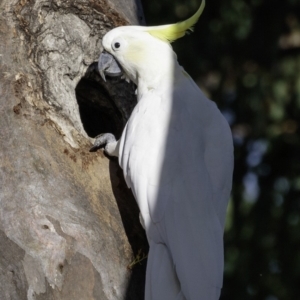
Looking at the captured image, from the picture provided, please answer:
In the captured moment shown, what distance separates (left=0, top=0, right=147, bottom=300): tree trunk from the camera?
89.7 inches

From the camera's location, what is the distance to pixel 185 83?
9.20 ft

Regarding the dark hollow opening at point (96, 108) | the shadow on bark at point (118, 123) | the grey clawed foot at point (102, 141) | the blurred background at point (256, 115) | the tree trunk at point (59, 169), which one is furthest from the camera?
the blurred background at point (256, 115)

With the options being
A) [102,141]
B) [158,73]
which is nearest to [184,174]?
[102,141]

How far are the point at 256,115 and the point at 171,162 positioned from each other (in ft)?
5.48

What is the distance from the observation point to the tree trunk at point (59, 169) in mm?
2277

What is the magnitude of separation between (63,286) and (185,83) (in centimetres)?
99

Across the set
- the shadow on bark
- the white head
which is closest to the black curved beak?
the white head

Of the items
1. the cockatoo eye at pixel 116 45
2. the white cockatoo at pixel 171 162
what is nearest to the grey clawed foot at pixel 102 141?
the white cockatoo at pixel 171 162

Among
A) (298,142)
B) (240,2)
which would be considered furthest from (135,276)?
(240,2)

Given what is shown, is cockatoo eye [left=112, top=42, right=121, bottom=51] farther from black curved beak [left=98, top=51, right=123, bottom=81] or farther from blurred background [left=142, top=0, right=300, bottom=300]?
blurred background [left=142, top=0, right=300, bottom=300]

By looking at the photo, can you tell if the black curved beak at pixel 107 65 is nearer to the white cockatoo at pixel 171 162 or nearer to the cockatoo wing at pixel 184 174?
the white cockatoo at pixel 171 162

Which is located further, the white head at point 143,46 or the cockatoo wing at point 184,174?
the white head at point 143,46

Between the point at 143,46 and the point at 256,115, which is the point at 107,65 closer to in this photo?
the point at 143,46

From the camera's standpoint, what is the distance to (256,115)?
4090mm
